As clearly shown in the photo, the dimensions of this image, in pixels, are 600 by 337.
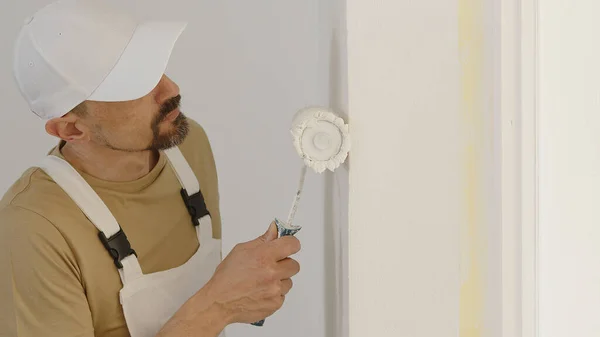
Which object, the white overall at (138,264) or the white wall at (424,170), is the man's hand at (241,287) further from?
the white wall at (424,170)

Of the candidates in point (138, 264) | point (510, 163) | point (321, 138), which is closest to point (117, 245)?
point (138, 264)

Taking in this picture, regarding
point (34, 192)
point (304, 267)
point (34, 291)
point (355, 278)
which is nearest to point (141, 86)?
point (34, 192)

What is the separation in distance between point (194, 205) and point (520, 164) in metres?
0.69

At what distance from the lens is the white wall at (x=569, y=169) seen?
2.64 ft

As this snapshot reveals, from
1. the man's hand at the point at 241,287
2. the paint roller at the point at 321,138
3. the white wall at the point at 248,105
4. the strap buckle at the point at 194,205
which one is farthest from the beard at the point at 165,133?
the white wall at the point at 248,105

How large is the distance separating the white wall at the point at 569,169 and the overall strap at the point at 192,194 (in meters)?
0.68

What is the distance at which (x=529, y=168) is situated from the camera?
2.67ft

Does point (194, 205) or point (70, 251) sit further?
point (194, 205)

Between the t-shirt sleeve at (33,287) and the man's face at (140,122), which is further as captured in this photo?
the man's face at (140,122)

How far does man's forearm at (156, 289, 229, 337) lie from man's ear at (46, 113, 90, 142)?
347mm

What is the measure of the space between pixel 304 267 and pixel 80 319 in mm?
914

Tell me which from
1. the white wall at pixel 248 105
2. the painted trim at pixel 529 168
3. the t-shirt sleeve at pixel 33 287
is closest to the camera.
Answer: the painted trim at pixel 529 168

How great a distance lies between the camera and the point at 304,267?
1923 mm

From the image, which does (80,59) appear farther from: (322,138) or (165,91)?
(322,138)
